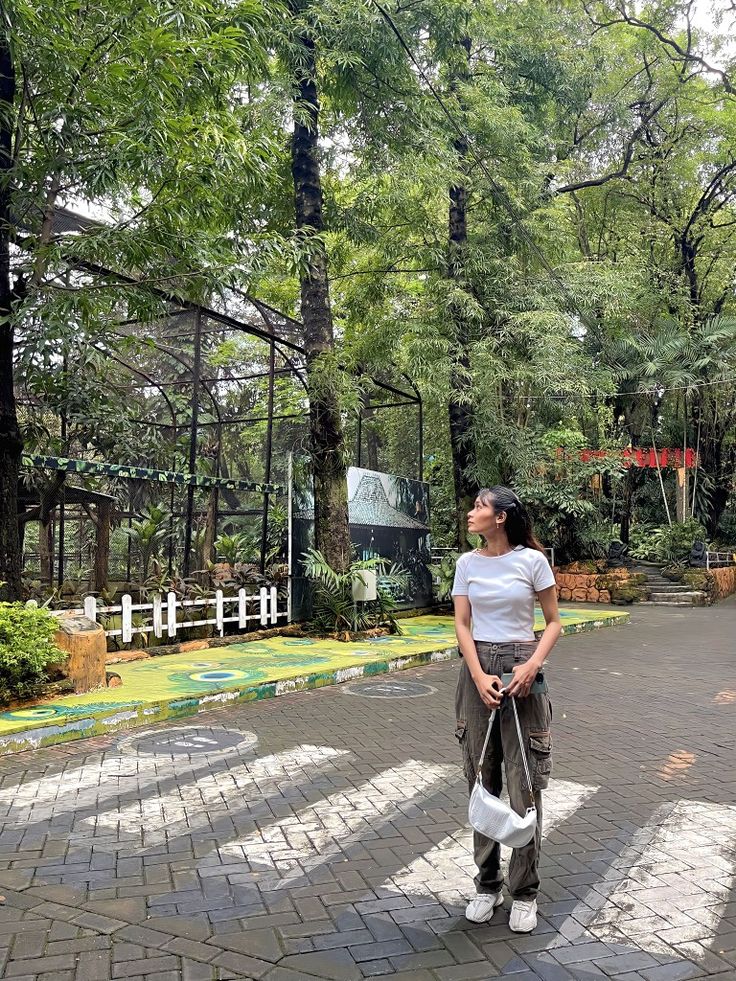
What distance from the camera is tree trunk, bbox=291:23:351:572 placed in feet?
42.8

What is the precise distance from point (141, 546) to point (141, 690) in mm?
6289

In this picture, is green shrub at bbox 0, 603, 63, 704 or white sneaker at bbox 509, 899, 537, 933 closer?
white sneaker at bbox 509, 899, 537, 933

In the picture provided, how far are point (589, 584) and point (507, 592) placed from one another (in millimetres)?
19912

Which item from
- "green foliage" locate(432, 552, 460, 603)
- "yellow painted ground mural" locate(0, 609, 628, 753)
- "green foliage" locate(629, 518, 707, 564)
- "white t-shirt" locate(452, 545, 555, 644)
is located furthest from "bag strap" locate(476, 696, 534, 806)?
"green foliage" locate(629, 518, 707, 564)

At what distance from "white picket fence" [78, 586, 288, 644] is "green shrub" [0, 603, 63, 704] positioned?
1.86 meters

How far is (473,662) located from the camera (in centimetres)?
352

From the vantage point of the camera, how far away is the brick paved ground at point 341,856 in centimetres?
315

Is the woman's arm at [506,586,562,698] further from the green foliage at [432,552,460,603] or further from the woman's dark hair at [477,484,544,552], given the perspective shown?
the green foliage at [432,552,460,603]

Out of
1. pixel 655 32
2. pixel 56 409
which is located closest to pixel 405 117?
pixel 56 409

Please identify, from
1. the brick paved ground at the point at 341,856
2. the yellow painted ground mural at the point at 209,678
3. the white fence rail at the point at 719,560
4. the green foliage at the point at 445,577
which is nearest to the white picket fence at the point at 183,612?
the yellow painted ground mural at the point at 209,678

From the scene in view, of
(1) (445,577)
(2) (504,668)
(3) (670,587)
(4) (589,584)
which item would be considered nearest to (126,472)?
(2) (504,668)

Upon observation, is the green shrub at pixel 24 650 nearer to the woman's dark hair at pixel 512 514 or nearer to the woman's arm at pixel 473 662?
the woman's arm at pixel 473 662

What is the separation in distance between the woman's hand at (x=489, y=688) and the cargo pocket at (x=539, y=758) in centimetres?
25

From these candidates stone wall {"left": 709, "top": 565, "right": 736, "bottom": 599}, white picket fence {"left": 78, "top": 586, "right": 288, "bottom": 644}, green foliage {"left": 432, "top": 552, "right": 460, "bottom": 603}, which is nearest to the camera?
white picket fence {"left": 78, "top": 586, "right": 288, "bottom": 644}
